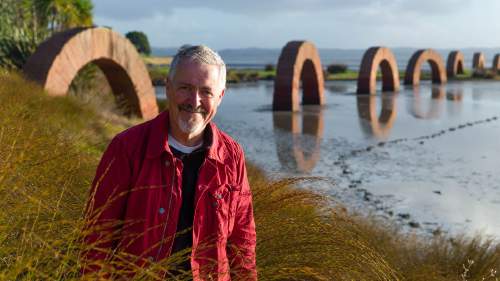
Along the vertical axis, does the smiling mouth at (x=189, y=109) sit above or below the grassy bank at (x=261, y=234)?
above

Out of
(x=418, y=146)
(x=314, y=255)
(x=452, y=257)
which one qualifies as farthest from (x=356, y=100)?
(x=314, y=255)

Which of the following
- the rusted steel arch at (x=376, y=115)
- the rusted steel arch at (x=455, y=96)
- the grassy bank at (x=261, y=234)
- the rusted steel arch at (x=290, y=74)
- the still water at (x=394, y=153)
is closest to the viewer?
the grassy bank at (x=261, y=234)

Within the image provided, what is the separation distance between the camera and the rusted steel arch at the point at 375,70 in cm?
2307

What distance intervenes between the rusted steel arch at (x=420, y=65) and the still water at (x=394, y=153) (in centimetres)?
988

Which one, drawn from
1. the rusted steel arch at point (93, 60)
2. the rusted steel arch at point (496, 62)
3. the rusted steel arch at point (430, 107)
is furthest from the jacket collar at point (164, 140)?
the rusted steel arch at point (496, 62)

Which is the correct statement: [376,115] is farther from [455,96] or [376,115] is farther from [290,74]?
[455,96]

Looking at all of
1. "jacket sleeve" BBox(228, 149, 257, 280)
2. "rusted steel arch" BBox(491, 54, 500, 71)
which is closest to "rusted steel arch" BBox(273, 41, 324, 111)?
"jacket sleeve" BBox(228, 149, 257, 280)

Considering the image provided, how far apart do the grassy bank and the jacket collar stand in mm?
368

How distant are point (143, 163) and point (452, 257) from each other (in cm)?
292

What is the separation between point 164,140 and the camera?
7.45 ft

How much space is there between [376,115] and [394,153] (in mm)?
6015

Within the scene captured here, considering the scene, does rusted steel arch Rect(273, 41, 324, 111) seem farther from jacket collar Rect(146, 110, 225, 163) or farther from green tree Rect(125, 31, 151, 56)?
green tree Rect(125, 31, 151, 56)

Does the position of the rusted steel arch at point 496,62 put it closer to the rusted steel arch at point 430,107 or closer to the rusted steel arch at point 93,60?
the rusted steel arch at point 430,107

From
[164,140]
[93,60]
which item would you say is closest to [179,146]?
[164,140]
